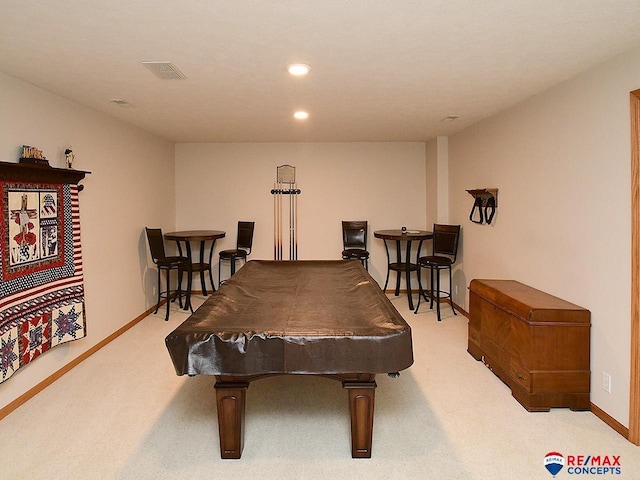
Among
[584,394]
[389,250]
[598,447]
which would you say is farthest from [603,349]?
[389,250]

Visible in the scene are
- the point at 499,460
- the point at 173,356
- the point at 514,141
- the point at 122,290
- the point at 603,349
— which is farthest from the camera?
the point at 122,290

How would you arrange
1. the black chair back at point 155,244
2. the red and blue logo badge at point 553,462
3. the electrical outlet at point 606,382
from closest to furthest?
the red and blue logo badge at point 553,462 < the electrical outlet at point 606,382 < the black chair back at point 155,244

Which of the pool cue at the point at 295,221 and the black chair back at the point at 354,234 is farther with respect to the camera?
the pool cue at the point at 295,221

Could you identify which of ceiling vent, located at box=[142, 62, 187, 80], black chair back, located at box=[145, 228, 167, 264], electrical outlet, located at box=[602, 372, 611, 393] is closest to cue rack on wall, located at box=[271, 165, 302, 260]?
black chair back, located at box=[145, 228, 167, 264]

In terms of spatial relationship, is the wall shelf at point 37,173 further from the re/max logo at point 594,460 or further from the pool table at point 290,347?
the re/max logo at point 594,460

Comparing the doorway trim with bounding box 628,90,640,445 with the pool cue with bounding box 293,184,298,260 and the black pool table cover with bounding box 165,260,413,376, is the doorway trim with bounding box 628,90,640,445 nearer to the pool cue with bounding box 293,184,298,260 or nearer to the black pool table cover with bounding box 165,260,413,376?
the black pool table cover with bounding box 165,260,413,376

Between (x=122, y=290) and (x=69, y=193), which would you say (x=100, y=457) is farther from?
(x=122, y=290)

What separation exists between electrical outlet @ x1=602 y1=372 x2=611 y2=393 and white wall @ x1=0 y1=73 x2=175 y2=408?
3.94 metres

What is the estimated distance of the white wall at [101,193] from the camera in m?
3.00

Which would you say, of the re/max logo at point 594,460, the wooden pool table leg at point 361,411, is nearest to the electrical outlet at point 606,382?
the re/max logo at point 594,460

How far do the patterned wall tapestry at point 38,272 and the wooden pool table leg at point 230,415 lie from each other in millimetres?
1571

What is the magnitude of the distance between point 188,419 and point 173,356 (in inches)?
34.6

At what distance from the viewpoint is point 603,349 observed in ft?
8.83

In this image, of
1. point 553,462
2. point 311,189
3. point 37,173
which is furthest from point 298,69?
point 311,189
